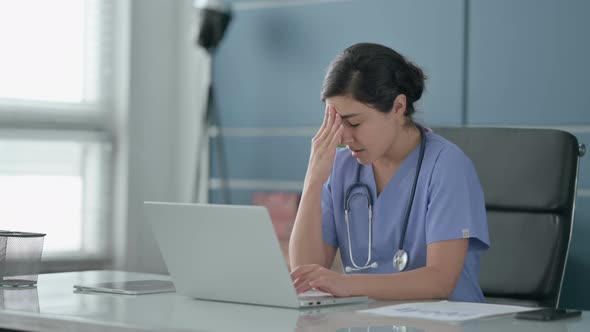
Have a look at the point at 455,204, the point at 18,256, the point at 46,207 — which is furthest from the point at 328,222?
the point at 46,207

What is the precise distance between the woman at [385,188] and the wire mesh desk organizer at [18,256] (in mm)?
590

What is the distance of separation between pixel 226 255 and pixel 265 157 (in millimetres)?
2306

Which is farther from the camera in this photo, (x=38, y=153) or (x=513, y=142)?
(x=38, y=153)

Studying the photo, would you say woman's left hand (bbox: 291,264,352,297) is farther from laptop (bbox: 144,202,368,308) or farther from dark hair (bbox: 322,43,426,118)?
dark hair (bbox: 322,43,426,118)

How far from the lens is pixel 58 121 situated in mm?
3982

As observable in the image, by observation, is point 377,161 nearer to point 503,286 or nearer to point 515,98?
point 503,286

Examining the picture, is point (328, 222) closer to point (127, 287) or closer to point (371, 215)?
point (371, 215)

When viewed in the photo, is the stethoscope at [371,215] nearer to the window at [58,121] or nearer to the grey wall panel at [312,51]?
the grey wall panel at [312,51]

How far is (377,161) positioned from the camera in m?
2.28

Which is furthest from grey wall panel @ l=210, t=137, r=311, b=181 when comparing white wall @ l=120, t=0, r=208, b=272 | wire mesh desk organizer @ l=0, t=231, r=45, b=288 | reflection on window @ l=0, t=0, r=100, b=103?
wire mesh desk organizer @ l=0, t=231, r=45, b=288

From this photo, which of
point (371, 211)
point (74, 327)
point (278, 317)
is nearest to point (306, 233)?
point (371, 211)

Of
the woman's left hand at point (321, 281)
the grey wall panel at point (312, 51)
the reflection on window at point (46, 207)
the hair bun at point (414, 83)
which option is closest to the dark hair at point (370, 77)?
the hair bun at point (414, 83)

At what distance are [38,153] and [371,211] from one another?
2106 millimetres

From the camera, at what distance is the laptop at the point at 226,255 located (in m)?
1.63
